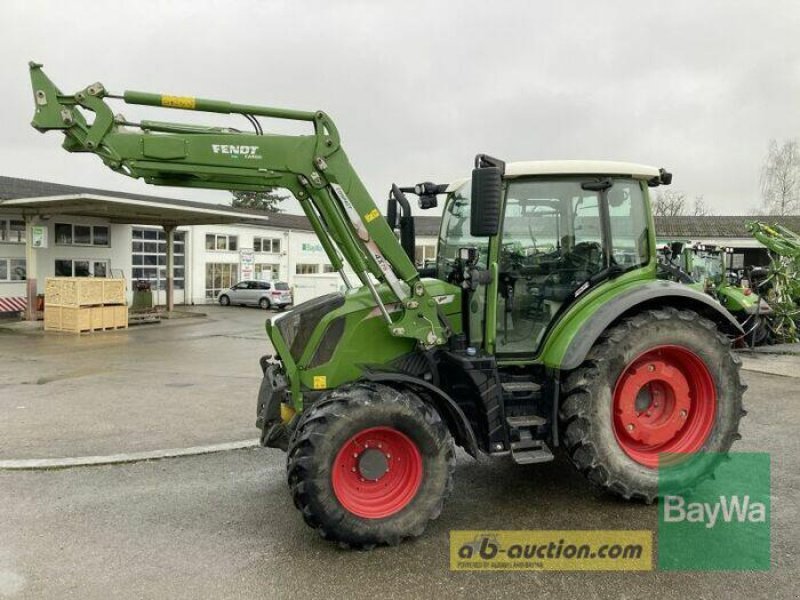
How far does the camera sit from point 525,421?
14.8 ft

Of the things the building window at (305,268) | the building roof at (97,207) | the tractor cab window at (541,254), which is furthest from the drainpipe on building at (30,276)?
the tractor cab window at (541,254)

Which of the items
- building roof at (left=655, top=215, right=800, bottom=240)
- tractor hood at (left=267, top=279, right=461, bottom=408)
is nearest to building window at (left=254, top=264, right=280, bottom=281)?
building roof at (left=655, top=215, right=800, bottom=240)

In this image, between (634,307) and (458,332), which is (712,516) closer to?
(634,307)

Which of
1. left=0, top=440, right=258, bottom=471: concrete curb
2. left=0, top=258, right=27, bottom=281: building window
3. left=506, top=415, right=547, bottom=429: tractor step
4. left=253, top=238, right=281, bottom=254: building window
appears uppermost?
left=253, top=238, right=281, bottom=254: building window

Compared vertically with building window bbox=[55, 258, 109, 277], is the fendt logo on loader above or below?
above

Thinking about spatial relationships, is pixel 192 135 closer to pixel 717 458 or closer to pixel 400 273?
pixel 400 273

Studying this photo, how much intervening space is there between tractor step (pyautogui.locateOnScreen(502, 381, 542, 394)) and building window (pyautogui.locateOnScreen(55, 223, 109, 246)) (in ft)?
75.3

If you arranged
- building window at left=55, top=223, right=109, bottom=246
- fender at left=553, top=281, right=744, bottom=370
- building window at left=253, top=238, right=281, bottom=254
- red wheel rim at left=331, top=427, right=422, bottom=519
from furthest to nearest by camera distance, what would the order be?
building window at left=253, top=238, right=281, bottom=254 → building window at left=55, top=223, right=109, bottom=246 → fender at left=553, top=281, right=744, bottom=370 → red wheel rim at left=331, top=427, right=422, bottom=519

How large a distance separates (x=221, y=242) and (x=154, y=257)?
157 inches

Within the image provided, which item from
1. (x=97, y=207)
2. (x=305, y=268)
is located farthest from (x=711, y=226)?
(x=97, y=207)

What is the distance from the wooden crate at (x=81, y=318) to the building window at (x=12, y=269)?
163 inches

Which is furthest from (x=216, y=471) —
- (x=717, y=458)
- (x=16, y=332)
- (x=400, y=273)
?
(x=16, y=332)

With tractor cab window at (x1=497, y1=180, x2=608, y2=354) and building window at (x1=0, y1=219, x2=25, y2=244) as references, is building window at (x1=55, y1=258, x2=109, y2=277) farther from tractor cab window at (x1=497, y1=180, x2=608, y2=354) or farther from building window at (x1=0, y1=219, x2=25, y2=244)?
tractor cab window at (x1=497, y1=180, x2=608, y2=354)

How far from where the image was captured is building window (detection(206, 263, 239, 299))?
102 feet
